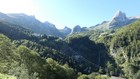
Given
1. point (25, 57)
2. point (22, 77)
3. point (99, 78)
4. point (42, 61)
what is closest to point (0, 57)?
point (25, 57)

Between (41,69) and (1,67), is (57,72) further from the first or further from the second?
(1,67)

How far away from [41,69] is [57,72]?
14470 mm

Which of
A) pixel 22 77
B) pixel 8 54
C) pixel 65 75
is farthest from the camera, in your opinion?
pixel 65 75

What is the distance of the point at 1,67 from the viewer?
91000 millimetres

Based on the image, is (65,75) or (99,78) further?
(99,78)

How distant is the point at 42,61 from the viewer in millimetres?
138750

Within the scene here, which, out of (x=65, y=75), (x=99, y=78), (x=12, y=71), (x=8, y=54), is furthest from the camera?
(x=99, y=78)

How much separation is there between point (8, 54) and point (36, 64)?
14.3 meters

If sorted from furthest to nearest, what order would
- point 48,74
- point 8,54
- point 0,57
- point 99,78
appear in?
1. point 99,78
2. point 48,74
3. point 8,54
4. point 0,57

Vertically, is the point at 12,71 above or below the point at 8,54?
below

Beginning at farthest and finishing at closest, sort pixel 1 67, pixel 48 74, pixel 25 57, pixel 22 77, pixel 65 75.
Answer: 1. pixel 65 75
2. pixel 48 74
3. pixel 25 57
4. pixel 1 67
5. pixel 22 77

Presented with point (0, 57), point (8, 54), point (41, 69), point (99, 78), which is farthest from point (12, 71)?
point (99, 78)

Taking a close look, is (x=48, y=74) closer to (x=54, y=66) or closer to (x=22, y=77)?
(x=54, y=66)

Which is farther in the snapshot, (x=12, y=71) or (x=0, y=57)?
(x=0, y=57)
